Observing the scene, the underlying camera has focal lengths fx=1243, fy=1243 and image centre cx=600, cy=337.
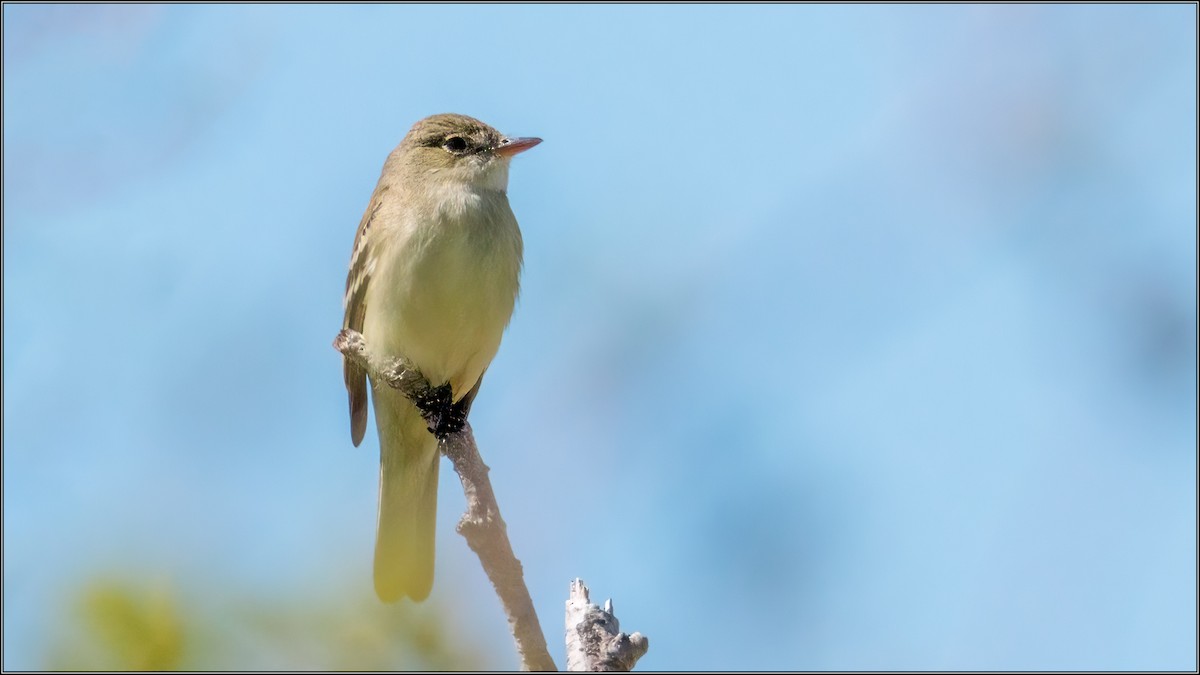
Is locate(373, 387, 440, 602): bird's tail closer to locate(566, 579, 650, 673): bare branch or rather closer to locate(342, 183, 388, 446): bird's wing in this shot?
locate(342, 183, 388, 446): bird's wing

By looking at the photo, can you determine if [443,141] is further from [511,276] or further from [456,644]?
[456,644]

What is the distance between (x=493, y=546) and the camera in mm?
4168

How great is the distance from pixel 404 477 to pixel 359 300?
1.01 meters

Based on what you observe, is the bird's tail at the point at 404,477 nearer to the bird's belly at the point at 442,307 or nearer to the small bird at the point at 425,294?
the small bird at the point at 425,294

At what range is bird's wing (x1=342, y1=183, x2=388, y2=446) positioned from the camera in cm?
680

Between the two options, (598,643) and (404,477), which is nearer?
(598,643)

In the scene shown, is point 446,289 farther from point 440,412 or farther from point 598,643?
point 598,643

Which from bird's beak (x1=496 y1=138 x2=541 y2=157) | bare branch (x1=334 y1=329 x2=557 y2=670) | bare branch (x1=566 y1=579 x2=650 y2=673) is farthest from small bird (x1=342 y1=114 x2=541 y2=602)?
A: bare branch (x1=566 y1=579 x2=650 y2=673)

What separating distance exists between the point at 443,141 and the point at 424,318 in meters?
1.39

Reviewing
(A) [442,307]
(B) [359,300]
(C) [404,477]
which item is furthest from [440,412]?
(B) [359,300]

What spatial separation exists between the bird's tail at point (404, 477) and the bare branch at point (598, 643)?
3.01 meters

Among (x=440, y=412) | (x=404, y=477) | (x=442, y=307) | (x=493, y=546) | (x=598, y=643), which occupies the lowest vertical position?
(x=598, y=643)

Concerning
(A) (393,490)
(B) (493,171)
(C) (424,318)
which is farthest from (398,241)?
(A) (393,490)

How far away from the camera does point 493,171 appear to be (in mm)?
7059
